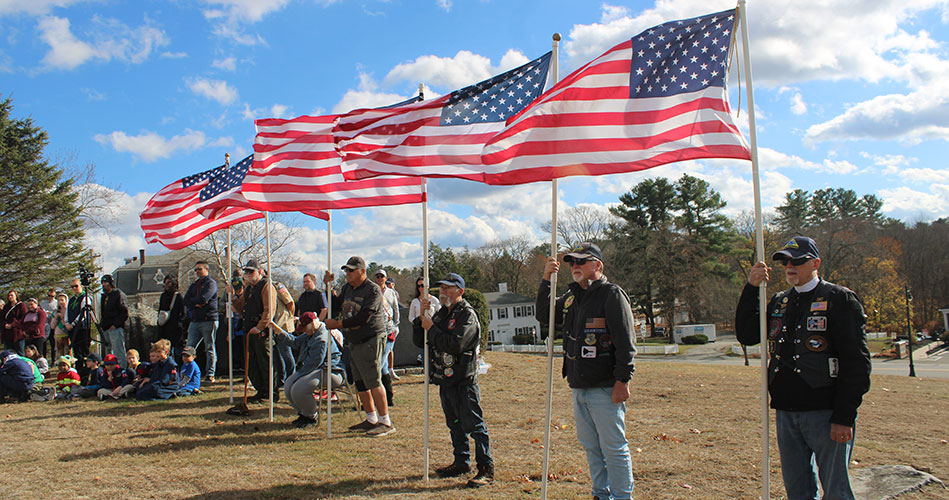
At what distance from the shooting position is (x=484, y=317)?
53.7 ft

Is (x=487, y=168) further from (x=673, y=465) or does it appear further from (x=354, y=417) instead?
(x=354, y=417)

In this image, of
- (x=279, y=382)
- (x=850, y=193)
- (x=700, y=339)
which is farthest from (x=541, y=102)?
(x=850, y=193)

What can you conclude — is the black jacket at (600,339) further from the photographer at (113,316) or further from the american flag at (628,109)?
the photographer at (113,316)

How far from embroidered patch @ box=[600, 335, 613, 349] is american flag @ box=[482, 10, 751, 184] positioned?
1.39m

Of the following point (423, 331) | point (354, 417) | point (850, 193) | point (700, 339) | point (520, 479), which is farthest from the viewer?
point (850, 193)

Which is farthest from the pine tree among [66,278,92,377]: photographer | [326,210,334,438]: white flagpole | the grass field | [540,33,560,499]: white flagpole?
[540,33,560,499]: white flagpole

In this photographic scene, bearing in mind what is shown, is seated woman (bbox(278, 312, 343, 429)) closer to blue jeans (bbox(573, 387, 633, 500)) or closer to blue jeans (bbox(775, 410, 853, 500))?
blue jeans (bbox(573, 387, 633, 500))

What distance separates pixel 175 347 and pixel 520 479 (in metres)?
9.69

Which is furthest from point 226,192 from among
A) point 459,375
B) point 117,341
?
point 459,375

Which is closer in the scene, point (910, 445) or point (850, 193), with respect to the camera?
point (910, 445)

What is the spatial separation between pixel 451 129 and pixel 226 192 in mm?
5234

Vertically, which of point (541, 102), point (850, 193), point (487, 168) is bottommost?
point (487, 168)

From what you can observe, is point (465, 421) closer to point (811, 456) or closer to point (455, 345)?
point (455, 345)

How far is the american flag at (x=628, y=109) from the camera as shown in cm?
518
